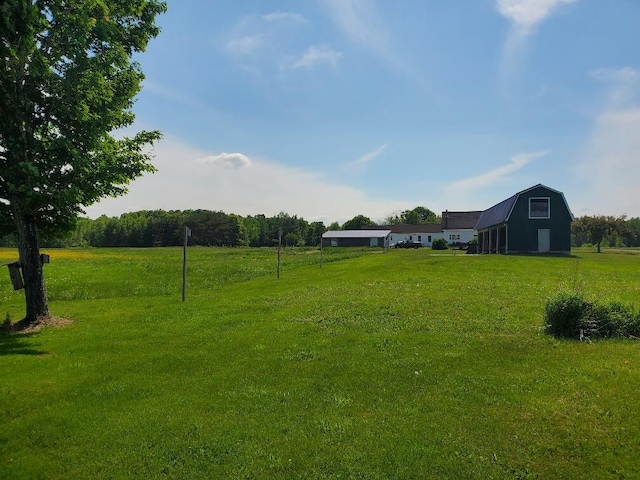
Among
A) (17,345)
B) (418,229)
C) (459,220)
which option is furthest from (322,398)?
(418,229)

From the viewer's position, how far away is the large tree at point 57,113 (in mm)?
10781

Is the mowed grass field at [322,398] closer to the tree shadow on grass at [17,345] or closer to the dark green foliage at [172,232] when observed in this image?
the tree shadow on grass at [17,345]

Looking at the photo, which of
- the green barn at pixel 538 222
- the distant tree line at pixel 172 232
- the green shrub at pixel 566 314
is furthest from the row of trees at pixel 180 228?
the green shrub at pixel 566 314

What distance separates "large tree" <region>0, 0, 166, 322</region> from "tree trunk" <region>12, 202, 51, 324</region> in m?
0.03

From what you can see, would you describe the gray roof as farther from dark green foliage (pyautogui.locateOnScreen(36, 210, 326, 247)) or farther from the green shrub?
dark green foliage (pyautogui.locateOnScreen(36, 210, 326, 247))

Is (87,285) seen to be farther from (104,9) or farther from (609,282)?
(609,282)

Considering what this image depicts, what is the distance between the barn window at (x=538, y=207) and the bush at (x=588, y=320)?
3365cm

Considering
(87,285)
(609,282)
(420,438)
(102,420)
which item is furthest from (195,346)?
(609,282)

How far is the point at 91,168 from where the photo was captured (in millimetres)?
11898

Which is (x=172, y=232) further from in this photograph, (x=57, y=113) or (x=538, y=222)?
(x=57, y=113)

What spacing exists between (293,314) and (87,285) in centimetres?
1414

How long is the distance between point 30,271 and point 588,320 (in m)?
14.4

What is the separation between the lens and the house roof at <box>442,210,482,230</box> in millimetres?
87062

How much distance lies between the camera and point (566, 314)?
370 inches
